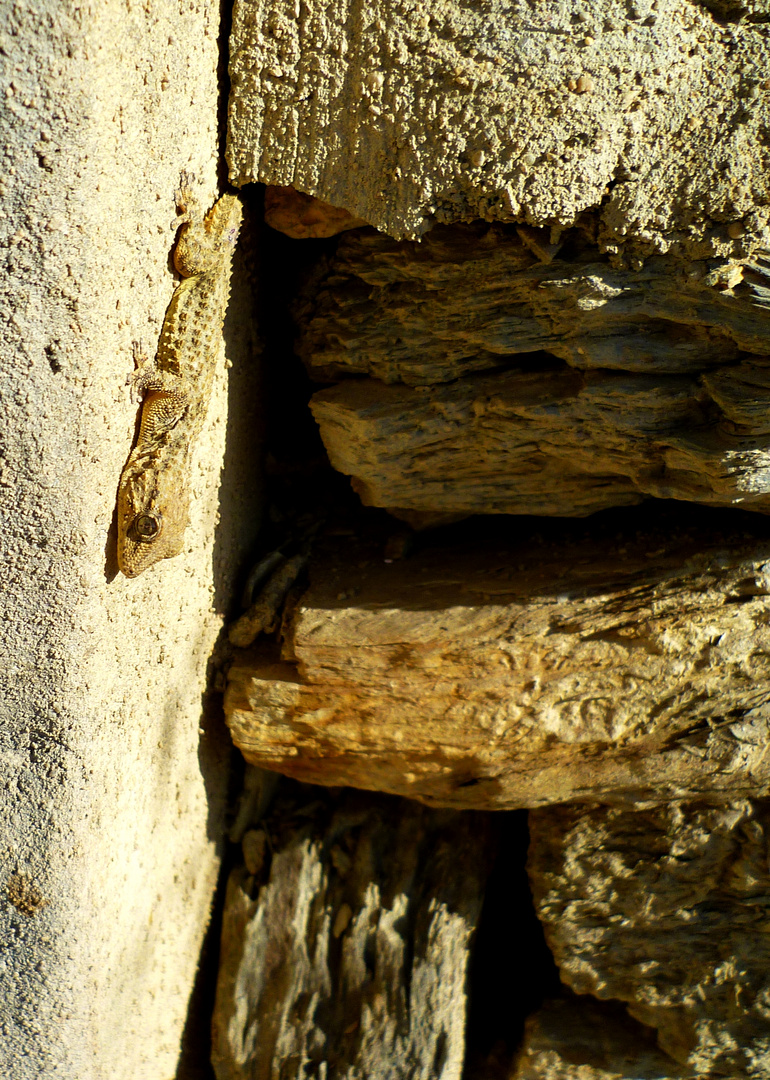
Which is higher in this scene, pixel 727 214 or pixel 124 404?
pixel 727 214

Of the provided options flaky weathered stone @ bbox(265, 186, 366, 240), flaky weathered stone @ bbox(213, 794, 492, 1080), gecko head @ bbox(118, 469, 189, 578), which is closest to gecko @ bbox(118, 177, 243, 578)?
gecko head @ bbox(118, 469, 189, 578)

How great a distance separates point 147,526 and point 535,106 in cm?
156

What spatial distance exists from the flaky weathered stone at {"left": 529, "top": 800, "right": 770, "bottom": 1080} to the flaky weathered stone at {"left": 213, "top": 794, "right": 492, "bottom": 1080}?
0.41 m

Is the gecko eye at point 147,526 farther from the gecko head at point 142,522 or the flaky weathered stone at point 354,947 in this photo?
the flaky weathered stone at point 354,947

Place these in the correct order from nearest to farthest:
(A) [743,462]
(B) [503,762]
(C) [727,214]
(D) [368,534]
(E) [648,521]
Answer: (C) [727,214], (A) [743,462], (B) [503,762], (E) [648,521], (D) [368,534]

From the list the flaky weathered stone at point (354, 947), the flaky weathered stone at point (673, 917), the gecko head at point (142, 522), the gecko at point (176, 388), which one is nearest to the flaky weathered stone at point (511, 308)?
the gecko at point (176, 388)

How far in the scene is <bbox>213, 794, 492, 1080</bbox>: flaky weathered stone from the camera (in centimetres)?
312

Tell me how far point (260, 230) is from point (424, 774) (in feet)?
6.59

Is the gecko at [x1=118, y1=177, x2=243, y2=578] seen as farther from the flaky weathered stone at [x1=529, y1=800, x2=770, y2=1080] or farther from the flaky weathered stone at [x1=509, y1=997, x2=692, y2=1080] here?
the flaky weathered stone at [x1=509, y1=997, x2=692, y2=1080]

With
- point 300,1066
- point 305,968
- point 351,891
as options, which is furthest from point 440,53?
point 300,1066

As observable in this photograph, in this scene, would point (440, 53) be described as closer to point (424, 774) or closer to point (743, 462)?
point (743, 462)

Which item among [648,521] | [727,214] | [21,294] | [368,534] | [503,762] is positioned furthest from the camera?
[368,534]

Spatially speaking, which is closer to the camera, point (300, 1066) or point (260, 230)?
point (260, 230)

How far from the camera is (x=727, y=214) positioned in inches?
82.8
